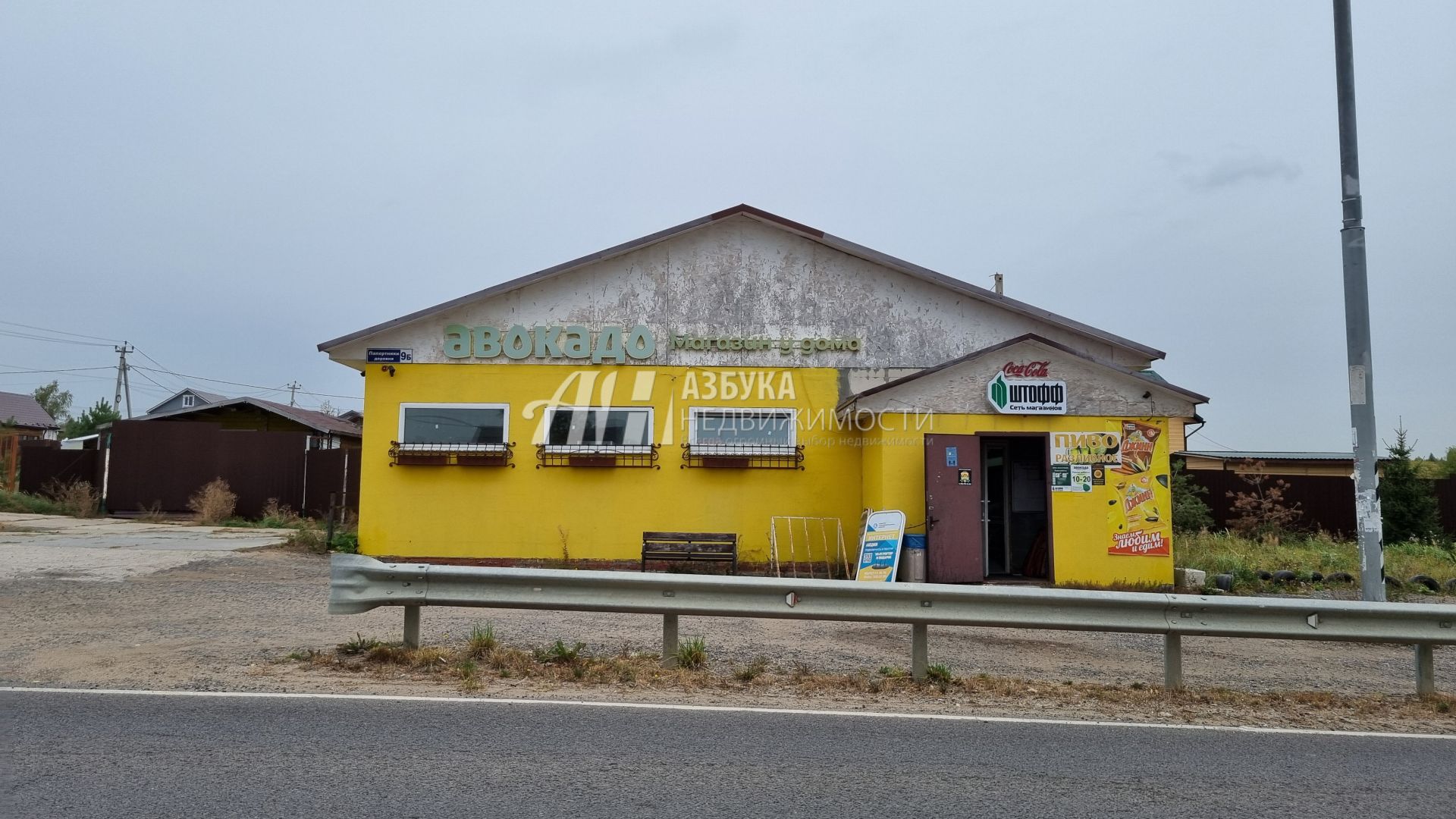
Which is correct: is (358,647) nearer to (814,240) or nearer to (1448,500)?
(814,240)

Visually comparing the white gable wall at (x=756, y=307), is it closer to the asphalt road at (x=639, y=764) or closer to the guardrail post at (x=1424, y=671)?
the guardrail post at (x=1424, y=671)

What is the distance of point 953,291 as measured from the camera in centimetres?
1592

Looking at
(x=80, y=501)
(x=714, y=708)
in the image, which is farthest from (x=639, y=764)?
(x=80, y=501)

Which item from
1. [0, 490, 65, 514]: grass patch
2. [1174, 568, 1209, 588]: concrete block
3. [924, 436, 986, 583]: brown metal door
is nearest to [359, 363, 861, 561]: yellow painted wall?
[924, 436, 986, 583]: brown metal door

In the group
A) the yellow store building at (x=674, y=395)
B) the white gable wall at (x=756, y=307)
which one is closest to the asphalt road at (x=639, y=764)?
the yellow store building at (x=674, y=395)

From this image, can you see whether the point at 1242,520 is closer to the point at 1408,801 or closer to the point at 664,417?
the point at 664,417

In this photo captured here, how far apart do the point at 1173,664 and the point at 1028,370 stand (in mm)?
7264

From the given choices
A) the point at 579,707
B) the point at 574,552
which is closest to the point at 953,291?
the point at 574,552

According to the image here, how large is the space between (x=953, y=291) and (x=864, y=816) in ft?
41.1

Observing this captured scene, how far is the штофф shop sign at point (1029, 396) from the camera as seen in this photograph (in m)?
14.0

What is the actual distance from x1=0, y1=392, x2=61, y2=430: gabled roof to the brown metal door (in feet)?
213

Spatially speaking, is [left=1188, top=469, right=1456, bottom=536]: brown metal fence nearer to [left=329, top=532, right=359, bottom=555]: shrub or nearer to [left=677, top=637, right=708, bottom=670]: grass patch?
[left=329, top=532, right=359, bottom=555]: shrub

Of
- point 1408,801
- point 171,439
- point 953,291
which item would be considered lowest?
point 1408,801

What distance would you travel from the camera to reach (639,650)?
334 inches
